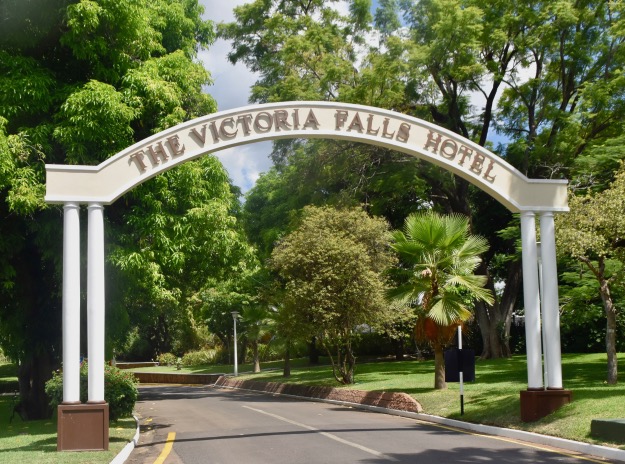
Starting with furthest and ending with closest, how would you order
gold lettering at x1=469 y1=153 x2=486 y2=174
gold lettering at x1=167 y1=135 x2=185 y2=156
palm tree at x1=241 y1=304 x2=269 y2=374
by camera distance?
palm tree at x1=241 y1=304 x2=269 y2=374
gold lettering at x1=469 y1=153 x2=486 y2=174
gold lettering at x1=167 y1=135 x2=185 y2=156

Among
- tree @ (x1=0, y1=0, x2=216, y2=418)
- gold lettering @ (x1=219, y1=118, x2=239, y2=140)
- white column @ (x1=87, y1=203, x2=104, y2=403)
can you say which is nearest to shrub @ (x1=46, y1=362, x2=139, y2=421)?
tree @ (x1=0, y1=0, x2=216, y2=418)

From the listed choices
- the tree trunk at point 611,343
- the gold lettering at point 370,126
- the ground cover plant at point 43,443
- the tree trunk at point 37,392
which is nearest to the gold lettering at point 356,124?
the gold lettering at point 370,126

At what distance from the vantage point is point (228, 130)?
14.4 meters

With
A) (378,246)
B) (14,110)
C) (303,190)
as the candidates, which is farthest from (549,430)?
(303,190)

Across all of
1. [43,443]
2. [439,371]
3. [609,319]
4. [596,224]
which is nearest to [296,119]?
[596,224]

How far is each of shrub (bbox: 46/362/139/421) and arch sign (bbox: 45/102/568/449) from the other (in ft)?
12.4

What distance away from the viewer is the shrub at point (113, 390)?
55.4 ft

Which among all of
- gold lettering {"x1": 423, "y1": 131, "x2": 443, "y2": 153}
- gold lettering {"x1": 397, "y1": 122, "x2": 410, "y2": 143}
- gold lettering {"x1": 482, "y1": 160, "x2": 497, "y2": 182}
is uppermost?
gold lettering {"x1": 397, "y1": 122, "x2": 410, "y2": 143}

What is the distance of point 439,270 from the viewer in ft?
71.9

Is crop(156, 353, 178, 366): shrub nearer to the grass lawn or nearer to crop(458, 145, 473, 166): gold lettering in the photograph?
the grass lawn

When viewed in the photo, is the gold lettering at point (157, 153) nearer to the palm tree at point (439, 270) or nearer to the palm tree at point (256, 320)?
the palm tree at point (439, 270)

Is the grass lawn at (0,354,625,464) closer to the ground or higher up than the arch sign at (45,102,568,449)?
closer to the ground

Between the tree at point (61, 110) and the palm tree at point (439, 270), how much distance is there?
6.15m

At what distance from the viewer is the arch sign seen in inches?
531
